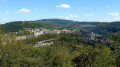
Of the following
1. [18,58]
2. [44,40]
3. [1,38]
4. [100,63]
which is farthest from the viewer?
[44,40]

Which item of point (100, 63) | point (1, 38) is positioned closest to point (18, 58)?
point (1, 38)

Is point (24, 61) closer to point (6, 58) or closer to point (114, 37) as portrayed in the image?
point (6, 58)

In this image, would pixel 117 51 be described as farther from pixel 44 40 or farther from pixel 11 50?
pixel 44 40

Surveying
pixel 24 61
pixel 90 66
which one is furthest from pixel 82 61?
pixel 24 61

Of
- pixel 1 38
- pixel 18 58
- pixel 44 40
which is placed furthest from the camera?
pixel 44 40

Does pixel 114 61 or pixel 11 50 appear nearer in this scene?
pixel 114 61

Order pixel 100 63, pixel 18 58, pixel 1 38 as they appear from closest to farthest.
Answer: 1. pixel 100 63
2. pixel 18 58
3. pixel 1 38

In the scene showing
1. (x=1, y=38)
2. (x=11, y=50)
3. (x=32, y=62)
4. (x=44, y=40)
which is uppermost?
(x=1, y=38)

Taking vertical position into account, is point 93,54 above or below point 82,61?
above

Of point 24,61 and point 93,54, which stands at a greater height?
point 93,54
